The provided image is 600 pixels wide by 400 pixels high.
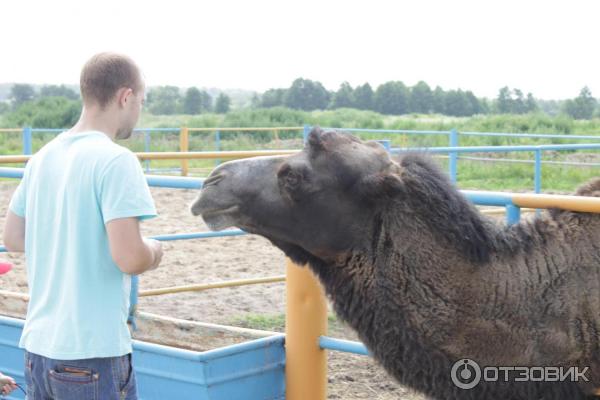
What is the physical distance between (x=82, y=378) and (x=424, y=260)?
49.8 inches

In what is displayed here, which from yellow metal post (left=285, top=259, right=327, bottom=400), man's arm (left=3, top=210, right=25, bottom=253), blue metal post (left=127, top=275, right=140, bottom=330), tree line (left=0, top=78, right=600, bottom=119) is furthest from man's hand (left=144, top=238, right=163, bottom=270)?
tree line (left=0, top=78, right=600, bottom=119)

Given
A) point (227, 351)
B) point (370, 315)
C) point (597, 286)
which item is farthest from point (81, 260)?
point (597, 286)

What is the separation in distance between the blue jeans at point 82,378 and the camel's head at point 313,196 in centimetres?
70

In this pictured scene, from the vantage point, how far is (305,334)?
4438 mm

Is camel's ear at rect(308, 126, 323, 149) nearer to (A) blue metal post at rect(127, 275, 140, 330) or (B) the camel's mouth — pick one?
(B) the camel's mouth

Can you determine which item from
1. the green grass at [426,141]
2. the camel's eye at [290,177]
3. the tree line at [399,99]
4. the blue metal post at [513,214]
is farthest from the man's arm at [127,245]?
the tree line at [399,99]

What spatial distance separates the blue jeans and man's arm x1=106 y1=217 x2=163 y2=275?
339 mm

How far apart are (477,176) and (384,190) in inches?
590

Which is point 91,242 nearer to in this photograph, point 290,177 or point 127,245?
point 127,245

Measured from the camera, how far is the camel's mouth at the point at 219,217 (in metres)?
3.49

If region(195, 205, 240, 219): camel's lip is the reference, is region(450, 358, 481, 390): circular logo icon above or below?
below

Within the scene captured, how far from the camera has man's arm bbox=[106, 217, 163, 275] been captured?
2.89 meters

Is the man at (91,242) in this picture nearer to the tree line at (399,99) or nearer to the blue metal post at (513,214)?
the blue metal post at (513,214)

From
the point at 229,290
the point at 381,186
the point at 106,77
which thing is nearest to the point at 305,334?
the point at 381,186
